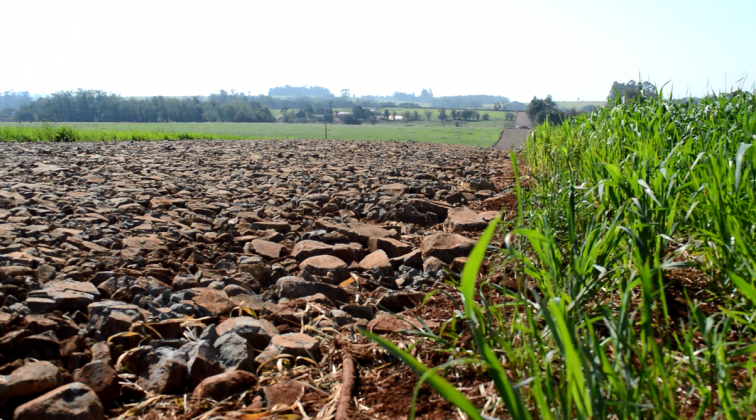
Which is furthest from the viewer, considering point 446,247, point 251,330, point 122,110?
point 122,110

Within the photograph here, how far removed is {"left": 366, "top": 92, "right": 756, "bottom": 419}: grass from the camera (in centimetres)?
100

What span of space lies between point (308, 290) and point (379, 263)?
56 centimetres

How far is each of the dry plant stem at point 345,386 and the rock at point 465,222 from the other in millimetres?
2220

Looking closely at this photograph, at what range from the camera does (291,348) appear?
6.13ft

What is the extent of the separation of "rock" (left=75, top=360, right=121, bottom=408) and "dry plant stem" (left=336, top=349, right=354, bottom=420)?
677 mm

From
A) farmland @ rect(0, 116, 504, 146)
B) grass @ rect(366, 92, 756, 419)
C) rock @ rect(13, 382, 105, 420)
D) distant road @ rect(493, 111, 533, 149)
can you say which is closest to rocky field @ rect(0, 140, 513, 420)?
rock @ rect(13, 382, 105, 420)

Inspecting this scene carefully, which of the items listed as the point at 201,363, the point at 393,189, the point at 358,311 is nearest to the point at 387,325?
the point at 358,311

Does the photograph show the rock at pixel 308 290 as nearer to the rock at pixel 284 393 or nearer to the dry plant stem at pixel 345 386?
the dry plant stem at pixel 345 386

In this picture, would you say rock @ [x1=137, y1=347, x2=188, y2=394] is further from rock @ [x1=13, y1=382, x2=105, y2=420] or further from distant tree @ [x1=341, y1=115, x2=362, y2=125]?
distant tree @ [x1=341, y1=115, x2=362, y2=125]

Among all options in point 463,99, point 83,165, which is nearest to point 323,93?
point 463,99

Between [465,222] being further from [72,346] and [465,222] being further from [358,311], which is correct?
[72,346]

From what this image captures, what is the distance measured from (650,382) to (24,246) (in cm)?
302

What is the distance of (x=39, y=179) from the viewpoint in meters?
5.58

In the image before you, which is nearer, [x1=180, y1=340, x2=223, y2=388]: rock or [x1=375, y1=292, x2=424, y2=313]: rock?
[x1=180, y1=340, x2=223, y2=388]: rock
